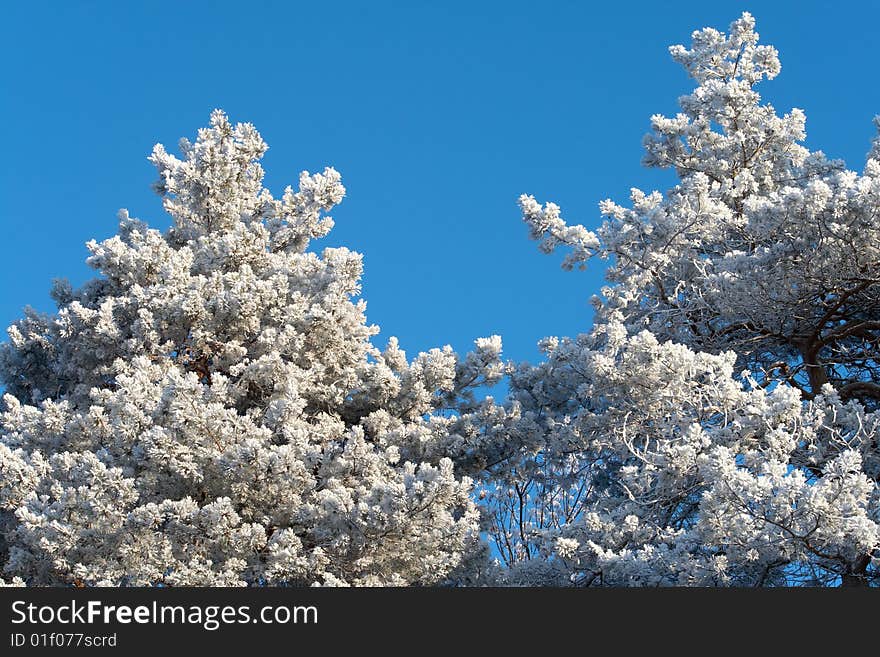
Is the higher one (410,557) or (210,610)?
(410,557)

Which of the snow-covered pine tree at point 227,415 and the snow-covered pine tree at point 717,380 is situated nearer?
the snow-covered pine tree at point 717,380

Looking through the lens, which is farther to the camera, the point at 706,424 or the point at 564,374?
the point at 564,374

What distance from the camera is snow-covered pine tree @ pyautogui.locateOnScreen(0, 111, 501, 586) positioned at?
10.2 meters

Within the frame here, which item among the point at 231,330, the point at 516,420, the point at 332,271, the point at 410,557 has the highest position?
the point at 332,271

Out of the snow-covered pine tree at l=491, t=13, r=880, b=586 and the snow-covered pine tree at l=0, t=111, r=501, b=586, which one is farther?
the snow-covered pine tree at l=0, t=111, r=501, b=586

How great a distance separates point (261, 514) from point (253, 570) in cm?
58

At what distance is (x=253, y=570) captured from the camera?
1054 centimetres

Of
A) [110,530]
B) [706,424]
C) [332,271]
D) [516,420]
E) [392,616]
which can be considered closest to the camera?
[392,616]

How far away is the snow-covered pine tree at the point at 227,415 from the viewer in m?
10.2

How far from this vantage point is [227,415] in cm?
1084

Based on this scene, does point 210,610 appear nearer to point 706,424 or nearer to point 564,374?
point 706,424

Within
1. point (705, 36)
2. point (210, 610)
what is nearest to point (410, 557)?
point (210, 610)

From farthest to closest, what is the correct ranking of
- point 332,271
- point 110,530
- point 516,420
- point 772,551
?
point 332,271
point 516,420
point 110,530
point 772,551

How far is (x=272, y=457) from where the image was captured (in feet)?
34.2
